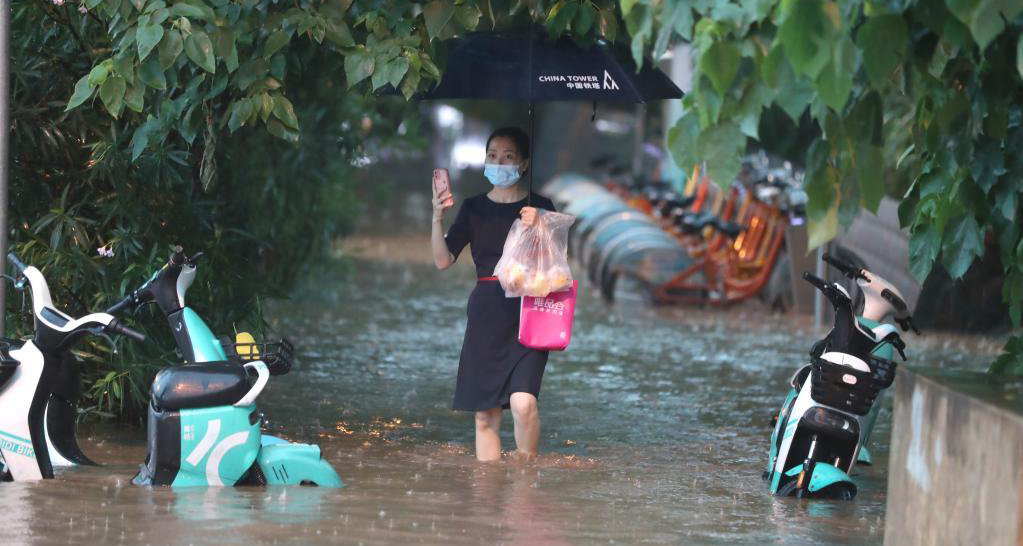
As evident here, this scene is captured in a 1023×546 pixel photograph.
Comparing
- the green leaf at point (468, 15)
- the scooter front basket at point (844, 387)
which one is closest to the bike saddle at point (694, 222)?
the scooter front basket at point (844, 387)

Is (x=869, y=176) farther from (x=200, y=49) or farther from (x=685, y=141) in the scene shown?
(x=200, y=49)

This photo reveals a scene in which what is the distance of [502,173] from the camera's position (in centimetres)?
739

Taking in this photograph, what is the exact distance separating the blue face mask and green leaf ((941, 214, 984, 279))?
2.08m

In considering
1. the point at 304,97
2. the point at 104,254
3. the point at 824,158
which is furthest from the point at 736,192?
the point at 824,158

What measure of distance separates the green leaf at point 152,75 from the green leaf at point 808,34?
10.0 ft

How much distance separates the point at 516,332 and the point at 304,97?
191 inches

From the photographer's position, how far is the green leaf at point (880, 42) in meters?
4.30

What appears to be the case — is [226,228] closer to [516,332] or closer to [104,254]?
[104,254]

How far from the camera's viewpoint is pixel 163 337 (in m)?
8.16

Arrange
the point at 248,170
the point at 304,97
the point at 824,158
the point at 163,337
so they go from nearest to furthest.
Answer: the point at 824,158
the point at 163,337
the point at 248,170
the point at 304,97

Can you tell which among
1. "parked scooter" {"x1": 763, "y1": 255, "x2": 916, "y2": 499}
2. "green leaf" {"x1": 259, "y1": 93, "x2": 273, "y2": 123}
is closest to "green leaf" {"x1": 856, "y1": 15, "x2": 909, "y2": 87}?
"parked scooter" {"x1": 763, "y1": 255, "x2": 916, "y2": 499}

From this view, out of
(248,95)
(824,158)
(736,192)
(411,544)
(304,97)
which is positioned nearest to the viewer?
→ (824,158)

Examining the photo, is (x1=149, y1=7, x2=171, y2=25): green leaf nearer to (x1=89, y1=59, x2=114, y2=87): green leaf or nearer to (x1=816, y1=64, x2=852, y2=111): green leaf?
(x1=89, y1=59, x2=114, y2=87): green leaf

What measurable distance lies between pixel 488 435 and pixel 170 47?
2355mm
